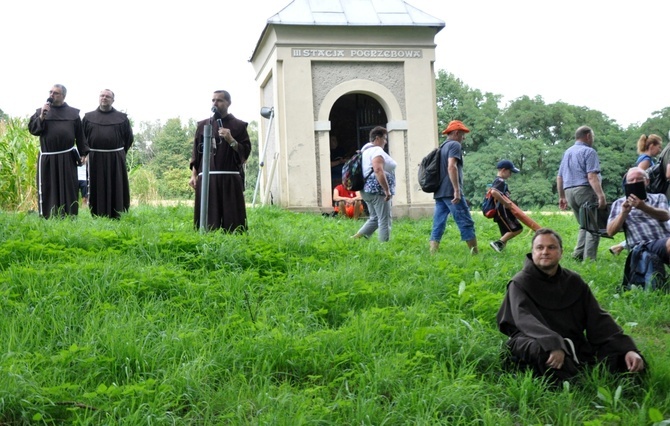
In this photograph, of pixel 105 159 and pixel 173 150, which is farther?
pixel 173 150

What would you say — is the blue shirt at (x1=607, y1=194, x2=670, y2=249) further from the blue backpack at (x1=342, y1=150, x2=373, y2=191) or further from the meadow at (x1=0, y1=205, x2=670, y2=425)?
the blue backpack at (x1=342, y1=150, x2=373, y2=191)

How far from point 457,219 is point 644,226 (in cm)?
261

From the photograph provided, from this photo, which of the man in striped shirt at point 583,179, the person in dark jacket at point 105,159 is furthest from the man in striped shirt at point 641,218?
the person in dark jacket at point 105,159

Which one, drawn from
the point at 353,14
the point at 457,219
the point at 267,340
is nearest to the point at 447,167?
the point at 457,219

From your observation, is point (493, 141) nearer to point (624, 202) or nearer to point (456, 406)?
point (624, 202)

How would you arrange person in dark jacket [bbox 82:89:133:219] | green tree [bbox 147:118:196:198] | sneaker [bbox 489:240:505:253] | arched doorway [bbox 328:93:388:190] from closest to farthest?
1. sneaker [bbox 489:240:505:253]
2. person in dark jacket [bbox 82:89:133:219]
3. arched doorway [bbox 328:93:388:190]
4. green tree [bbox 147:118:196:198]

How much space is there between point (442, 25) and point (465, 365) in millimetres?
13814

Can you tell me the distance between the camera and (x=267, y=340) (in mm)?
5148

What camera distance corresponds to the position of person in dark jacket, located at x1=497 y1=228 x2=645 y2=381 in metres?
4.92

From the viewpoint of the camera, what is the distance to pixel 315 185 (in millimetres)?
17109

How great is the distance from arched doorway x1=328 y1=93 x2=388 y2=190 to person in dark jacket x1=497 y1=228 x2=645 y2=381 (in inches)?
539

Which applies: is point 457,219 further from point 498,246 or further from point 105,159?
point 105,159

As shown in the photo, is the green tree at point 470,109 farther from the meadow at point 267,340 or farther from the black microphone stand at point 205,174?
the meadow at point 267,340

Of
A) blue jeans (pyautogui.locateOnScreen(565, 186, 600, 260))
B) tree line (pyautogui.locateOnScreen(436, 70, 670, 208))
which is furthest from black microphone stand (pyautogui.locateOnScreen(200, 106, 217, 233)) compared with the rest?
tree line (pyautogui.locateOnScreen(436, 70, 670, 208))
